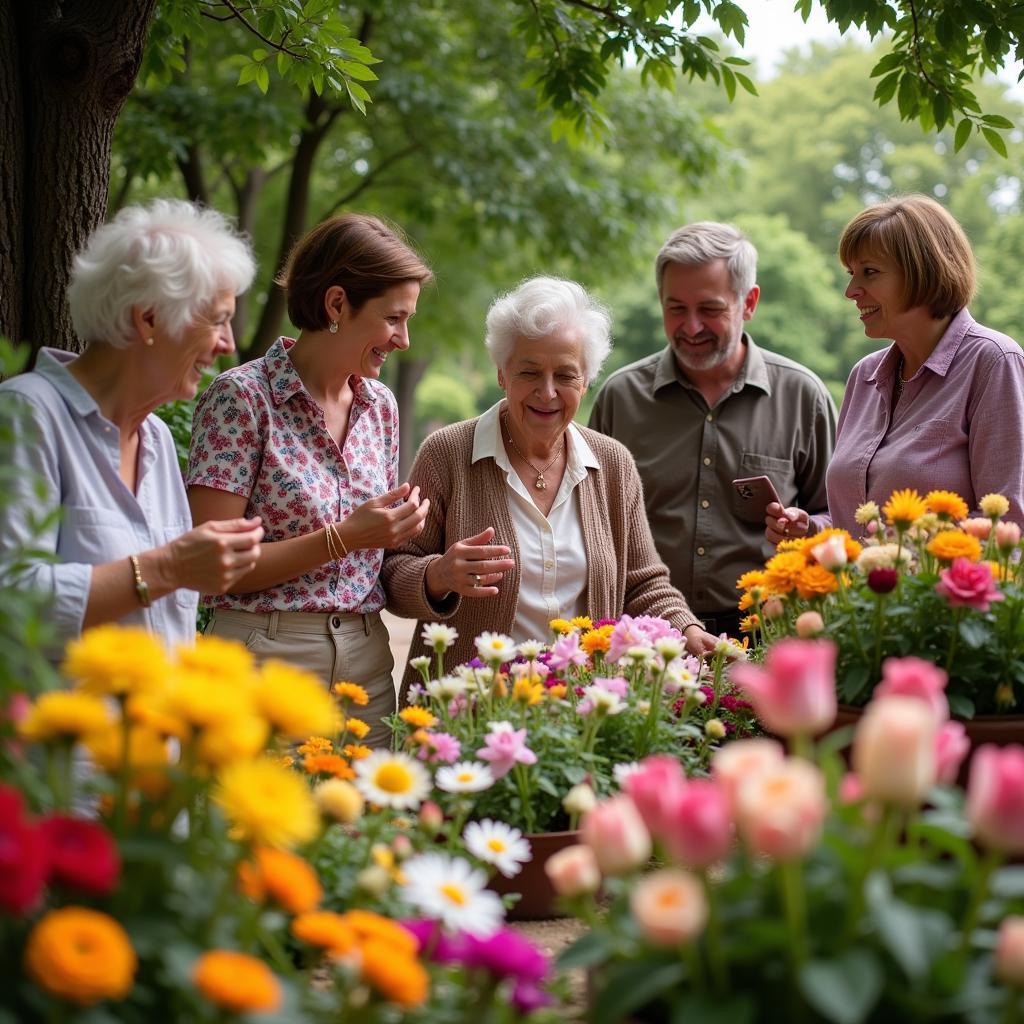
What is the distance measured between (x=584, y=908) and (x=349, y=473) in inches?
77.7

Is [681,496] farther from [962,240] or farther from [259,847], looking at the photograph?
[259,847]

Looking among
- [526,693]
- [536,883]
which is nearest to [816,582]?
[526,693]

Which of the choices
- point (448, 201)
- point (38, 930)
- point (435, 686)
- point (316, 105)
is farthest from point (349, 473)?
point (448, 201)

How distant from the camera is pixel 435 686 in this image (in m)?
2.18

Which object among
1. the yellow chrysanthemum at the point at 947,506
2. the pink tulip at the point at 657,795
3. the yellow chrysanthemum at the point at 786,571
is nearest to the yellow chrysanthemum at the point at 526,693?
the yellow chrysanthemum at the point at 786,571

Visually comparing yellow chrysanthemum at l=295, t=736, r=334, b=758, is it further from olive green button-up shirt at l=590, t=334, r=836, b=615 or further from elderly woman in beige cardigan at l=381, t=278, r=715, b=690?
olive green button-up shirt at l=590, t=334, r=836, b=615

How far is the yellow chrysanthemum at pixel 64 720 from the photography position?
3.71 feet

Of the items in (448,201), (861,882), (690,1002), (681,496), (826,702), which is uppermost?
(448,201)

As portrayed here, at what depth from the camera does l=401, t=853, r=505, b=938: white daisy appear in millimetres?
1255

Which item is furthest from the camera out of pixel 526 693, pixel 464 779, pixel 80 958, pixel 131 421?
pixel 131 421

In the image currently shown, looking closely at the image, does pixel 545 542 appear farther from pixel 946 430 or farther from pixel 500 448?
pixel 946 430

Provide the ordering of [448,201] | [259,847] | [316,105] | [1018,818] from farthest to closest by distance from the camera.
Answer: [448,201], [316,105], [259,847], [1018,818]

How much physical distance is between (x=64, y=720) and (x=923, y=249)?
2.86 m

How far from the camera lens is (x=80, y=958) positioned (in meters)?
0.94
